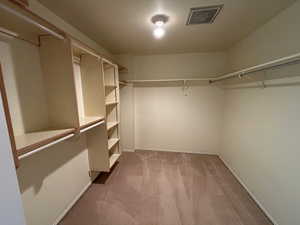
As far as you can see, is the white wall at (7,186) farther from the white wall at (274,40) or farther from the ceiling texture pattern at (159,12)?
the white wall at (274,40)

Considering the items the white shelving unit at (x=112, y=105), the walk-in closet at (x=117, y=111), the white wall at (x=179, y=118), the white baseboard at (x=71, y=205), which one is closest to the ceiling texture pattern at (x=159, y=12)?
the walk-in closet at (x=117, y=111)

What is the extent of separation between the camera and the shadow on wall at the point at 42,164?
1128 millimetres

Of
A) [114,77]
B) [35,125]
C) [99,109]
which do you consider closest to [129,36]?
[114,77]

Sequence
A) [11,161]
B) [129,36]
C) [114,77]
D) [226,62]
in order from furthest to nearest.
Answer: [226,62], [114,77], [129,36], [11,161]

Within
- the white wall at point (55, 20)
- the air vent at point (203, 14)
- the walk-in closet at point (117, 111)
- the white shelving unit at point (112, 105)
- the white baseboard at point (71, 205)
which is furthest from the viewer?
the white shelving unit at point (112, 105)

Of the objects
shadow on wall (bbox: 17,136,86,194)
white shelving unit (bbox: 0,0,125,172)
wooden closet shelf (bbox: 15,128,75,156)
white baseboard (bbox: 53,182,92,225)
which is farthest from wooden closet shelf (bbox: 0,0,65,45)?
white baseboard (bbox: 53,182,92,225)

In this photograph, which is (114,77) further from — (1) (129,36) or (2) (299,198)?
(2) (299,198)

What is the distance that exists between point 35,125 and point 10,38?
2.39 feet

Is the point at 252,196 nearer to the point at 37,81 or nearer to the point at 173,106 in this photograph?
the point at 173,106

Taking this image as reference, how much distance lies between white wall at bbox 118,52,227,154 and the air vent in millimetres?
1325

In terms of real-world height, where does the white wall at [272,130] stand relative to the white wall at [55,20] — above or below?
below

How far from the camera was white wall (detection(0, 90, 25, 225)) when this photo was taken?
0.52 metres

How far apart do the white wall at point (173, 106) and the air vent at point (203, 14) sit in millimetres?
1325

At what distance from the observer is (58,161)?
1.51 m
